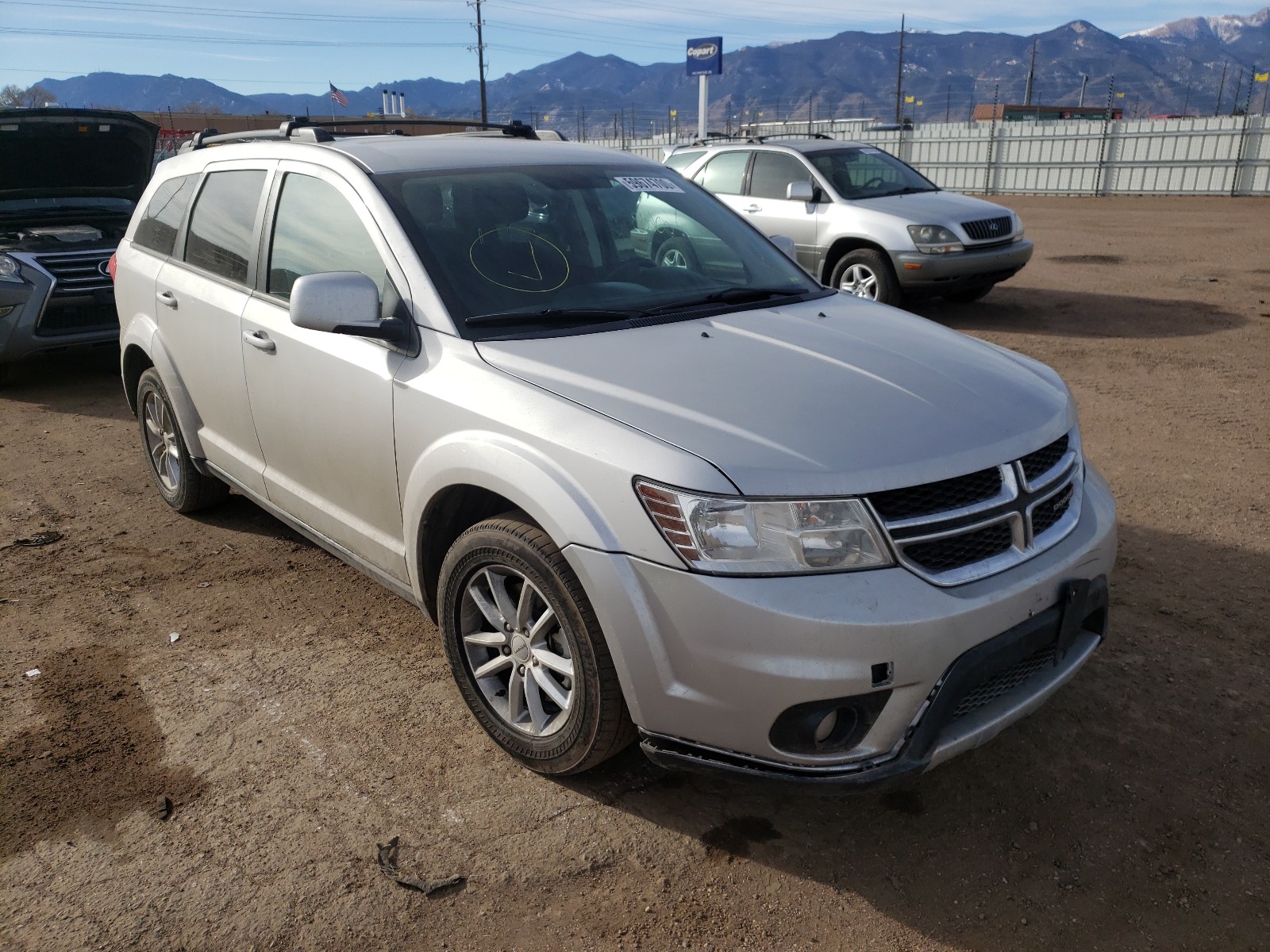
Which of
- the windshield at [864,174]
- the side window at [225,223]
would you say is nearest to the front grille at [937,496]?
the side window at [225,223]

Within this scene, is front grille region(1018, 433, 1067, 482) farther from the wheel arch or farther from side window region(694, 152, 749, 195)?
side window region(694, 152, 749, 195)

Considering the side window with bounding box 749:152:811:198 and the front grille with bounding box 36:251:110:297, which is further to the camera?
the side window with bounding box 749:152:811:198

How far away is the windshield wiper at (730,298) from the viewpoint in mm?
3314

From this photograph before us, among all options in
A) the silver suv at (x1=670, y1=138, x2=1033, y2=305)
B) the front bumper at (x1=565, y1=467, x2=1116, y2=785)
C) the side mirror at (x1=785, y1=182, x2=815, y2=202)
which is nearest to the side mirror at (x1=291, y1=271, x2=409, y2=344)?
the front bumper at (x1=565, y1=467, x2=1116, y2=785)

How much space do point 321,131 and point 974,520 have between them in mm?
2960

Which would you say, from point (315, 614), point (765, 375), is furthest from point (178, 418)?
point (765, 375)

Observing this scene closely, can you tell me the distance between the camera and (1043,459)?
8.91ft

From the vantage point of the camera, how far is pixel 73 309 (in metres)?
7.79

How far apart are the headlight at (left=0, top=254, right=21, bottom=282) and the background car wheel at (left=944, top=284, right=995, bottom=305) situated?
27.6ft

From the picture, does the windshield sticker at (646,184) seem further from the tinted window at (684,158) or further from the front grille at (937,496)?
the tinted window at (684,158)

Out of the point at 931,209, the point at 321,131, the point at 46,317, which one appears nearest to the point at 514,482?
the point at 321,131

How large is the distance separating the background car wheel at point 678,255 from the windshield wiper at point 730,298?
22 cm

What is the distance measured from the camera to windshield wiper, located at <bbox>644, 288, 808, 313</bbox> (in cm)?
331

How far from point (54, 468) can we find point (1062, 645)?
19.2 feet
